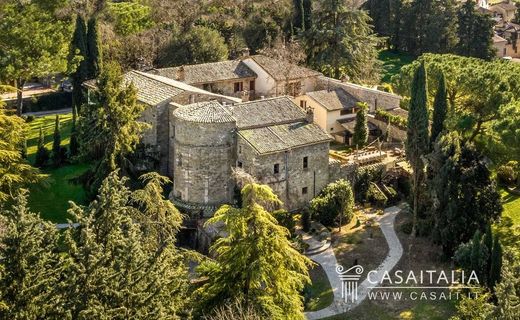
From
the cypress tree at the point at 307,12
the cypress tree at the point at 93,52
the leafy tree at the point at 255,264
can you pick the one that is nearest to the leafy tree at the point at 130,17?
the cypress tree at the point at 93,52

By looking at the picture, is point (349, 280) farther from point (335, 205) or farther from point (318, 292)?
point (335, 205)

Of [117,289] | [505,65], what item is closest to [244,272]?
[117,289]

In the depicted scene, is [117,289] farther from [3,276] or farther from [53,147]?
[53,147]

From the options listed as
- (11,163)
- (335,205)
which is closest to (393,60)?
(335,205)

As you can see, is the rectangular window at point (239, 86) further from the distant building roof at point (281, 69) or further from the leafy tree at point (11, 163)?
the leafy tree at point (11, 163)

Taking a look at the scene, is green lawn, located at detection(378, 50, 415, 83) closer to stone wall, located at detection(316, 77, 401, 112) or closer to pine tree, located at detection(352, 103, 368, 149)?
stone wall, located at detection(316, 77, 401, 112)

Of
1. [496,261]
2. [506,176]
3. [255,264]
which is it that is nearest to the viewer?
[255,264]
